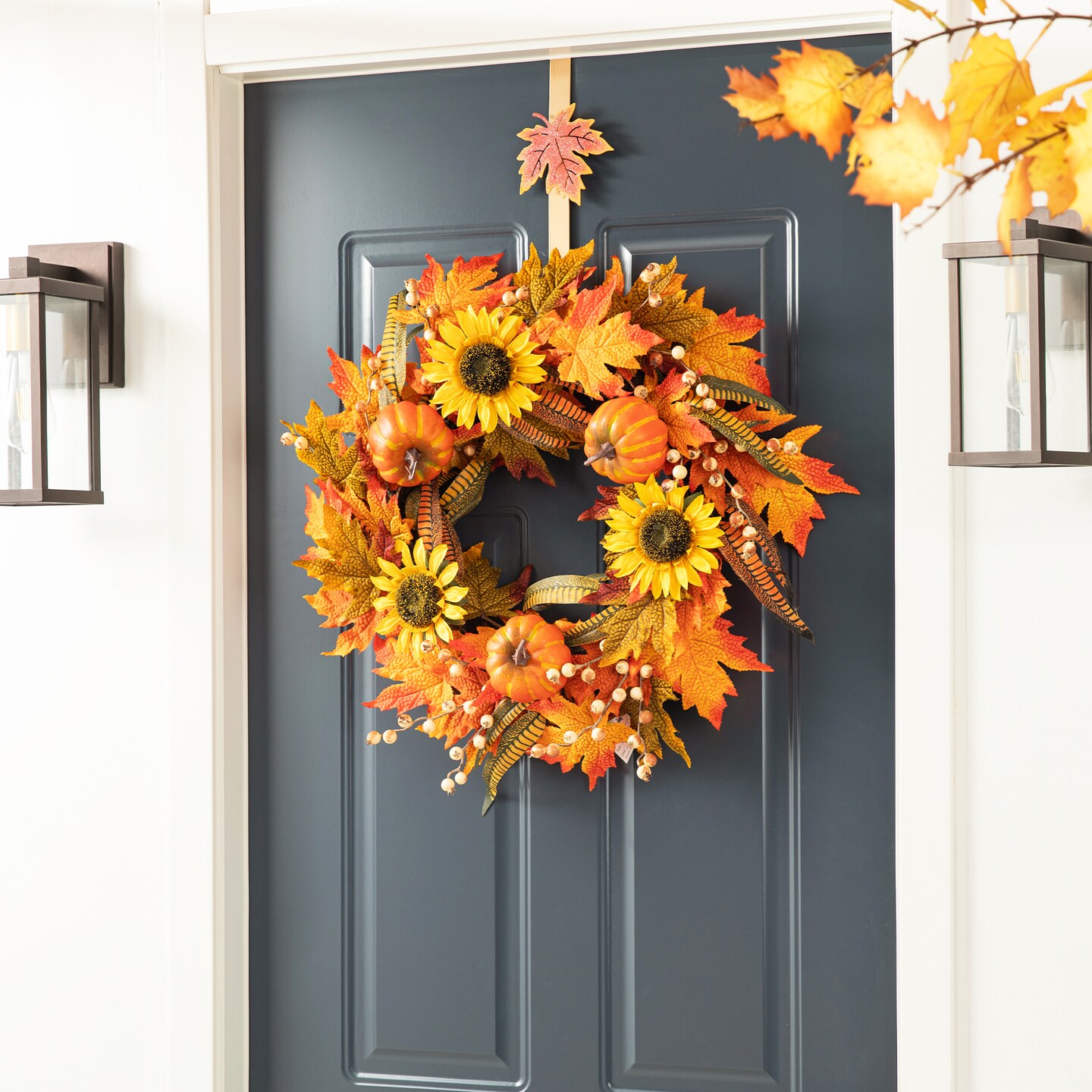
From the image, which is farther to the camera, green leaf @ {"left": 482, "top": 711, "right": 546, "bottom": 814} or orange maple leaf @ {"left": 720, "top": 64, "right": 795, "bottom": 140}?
green leaf @ {"left": 482, "top": 711, "right": 546, "bottom": 814}

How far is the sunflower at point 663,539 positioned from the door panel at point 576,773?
0.16 metres

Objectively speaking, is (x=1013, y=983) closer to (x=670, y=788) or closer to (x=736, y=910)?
(x=736, y=910)

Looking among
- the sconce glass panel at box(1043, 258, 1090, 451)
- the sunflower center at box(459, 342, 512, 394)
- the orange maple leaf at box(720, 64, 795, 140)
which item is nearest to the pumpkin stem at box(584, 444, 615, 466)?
the sunflower center at box(459, 342, 512, 394)

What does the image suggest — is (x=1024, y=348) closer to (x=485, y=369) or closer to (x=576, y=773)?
(x=485, y=369)

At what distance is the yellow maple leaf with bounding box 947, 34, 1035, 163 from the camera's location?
0.50 metres

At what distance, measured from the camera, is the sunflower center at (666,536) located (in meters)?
1.10

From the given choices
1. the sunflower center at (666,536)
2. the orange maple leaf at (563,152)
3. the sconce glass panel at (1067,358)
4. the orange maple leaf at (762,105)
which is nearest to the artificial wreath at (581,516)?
the sunflower center at (666,536)

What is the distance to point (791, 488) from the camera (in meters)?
1.17

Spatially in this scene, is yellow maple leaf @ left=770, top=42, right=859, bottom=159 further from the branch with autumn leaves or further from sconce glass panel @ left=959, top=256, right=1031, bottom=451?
sconce glass panel @ left=959, top=256, right=1031, bottom=451

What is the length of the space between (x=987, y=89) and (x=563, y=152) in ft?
2.72

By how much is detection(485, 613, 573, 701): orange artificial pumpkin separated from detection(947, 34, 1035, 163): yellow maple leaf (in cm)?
74

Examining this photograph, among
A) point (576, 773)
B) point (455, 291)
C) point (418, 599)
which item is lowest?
point (576, 773)

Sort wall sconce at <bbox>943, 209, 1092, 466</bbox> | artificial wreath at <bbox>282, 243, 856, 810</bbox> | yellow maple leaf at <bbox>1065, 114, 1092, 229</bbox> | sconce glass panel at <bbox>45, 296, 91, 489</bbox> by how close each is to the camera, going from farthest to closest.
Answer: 1. sconce glass panel at <bbox>45, 296, 91, 489</bbox>
2. artificial wreath at <bbox>282, 243, 856, 810</bbox>
3. wall sconce at <bbox>943, 209, 1092, 466</bbox>
4. yellow maple leaf at <bbox>1065, 114, 1092, 229</bbox>

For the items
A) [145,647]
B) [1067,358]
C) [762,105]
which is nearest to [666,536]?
[1067,358]
